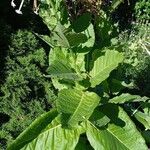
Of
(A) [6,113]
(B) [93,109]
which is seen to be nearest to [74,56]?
(B) [93,109]

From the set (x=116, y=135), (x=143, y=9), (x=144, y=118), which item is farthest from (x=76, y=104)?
(x=143, y=9)

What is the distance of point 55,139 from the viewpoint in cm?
276

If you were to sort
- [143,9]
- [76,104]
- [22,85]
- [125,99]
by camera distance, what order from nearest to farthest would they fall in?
[76,104] < [125,99] < [22,85] < [143,9]

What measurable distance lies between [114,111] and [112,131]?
0.12 metres

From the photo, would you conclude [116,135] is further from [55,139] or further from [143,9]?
[143,9]

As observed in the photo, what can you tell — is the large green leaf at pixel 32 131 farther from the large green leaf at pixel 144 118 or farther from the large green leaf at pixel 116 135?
the large green leaf at pixel 144 118

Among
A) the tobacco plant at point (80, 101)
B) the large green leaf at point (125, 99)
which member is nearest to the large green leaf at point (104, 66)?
the tobacco plant at point (80, 101)

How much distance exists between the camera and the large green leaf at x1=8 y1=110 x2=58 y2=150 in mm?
2654

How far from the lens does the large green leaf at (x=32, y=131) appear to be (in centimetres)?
265

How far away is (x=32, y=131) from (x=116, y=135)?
0.49m

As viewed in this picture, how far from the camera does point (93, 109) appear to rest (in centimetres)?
264

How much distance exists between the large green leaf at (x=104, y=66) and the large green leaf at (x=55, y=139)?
1.01ft

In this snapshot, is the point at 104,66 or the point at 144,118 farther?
the point at 144,118

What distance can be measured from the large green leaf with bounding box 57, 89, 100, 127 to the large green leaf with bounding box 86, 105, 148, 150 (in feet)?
0.43
